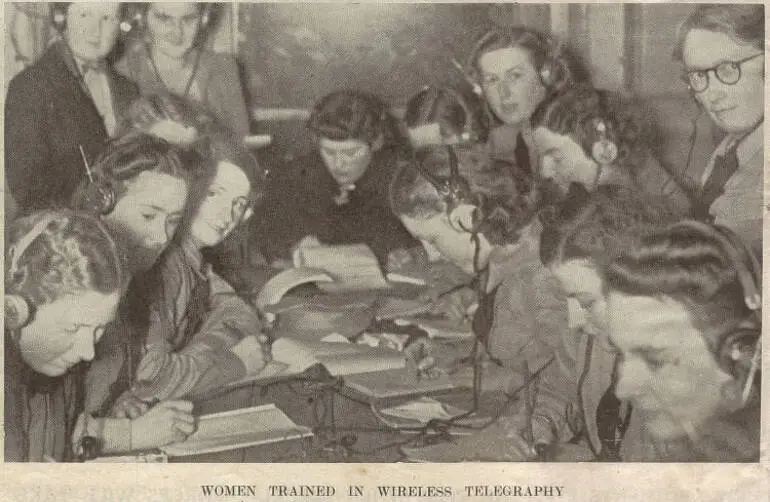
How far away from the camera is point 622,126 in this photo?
6.57 meters

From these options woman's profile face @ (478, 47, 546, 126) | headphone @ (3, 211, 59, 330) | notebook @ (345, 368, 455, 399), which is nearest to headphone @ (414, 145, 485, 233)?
woman's profile face @ (478, 47, 546, 126)

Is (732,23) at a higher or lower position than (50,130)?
higher

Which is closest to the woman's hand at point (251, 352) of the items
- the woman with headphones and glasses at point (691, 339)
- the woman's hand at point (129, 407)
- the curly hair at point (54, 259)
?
the woman's hand at point (129, 407)

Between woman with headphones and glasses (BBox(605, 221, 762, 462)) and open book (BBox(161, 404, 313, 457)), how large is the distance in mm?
1949

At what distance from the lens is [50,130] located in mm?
6480

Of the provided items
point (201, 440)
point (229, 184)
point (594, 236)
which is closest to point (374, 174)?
point (229, 184)

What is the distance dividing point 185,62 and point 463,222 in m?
1.86

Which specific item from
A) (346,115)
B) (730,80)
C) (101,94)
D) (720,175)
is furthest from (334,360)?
(730,80)

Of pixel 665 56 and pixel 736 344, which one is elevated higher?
pixel 665 56

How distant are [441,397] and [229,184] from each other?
68.2 inches

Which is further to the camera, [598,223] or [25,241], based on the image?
[598,223]

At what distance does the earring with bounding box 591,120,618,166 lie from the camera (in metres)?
6.57

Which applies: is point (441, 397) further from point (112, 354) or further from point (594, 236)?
point (112, 354)

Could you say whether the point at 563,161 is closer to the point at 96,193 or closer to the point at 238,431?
the point at 238,431
